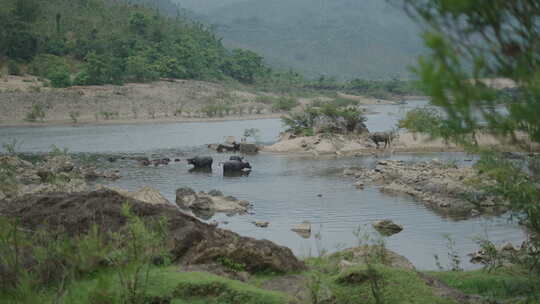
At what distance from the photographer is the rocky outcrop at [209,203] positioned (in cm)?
1875

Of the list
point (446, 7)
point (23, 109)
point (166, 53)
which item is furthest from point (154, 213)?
point (166, 53)

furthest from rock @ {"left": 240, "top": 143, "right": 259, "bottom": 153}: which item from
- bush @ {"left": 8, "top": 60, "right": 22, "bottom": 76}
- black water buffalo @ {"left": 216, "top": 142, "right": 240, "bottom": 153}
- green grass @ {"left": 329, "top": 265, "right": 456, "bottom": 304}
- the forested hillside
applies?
bush @ {"left": 8, "top": 60, "right": 22, "bottom": 76}

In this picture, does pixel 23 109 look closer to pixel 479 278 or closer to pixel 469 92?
pixel 479 278

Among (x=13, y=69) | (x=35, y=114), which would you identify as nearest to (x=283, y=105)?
(x=35, y=114)

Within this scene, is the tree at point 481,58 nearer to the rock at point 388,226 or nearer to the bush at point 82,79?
the rock at point 388,226

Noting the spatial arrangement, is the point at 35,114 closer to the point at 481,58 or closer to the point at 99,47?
the point at 99,47

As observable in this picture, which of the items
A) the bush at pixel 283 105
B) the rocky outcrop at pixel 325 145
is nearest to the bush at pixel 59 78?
the bush at pixel 283 105

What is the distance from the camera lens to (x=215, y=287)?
7.62 metres

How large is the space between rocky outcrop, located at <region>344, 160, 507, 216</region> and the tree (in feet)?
42.2

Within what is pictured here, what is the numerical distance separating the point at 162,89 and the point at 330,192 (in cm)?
4439

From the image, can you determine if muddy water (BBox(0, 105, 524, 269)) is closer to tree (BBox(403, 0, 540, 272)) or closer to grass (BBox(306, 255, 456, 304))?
grass (BBox(306, 255, 456, 304))

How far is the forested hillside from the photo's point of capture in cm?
6269

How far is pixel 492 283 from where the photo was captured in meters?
9.53

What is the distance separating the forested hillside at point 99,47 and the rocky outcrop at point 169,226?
5159 centimetres
